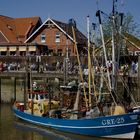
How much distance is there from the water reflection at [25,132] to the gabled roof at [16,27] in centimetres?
3638

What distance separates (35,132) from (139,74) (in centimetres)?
950

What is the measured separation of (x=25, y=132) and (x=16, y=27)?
46.7m

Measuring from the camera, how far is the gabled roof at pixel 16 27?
251ft

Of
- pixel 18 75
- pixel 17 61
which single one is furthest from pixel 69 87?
pixel 17 61

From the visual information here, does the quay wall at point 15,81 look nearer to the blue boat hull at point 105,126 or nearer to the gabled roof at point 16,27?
the blue boat hull at point 105,126

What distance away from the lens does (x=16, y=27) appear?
80.9 m

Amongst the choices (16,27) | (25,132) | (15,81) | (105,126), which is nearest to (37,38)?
(16,27)

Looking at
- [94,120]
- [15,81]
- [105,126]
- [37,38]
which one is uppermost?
[37,38]

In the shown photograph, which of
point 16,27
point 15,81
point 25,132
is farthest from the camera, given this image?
point 16,27

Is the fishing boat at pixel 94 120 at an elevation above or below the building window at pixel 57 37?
below

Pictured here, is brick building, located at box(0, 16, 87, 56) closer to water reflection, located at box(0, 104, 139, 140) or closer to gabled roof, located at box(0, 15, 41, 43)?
gabled roof, located at box(0, 15, 41, 43)

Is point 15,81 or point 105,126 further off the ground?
point 15,81

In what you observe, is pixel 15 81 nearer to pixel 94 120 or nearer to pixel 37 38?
pixel 94 120

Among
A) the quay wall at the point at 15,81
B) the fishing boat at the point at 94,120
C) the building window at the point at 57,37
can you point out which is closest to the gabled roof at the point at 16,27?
the building window at the point at 57,37
